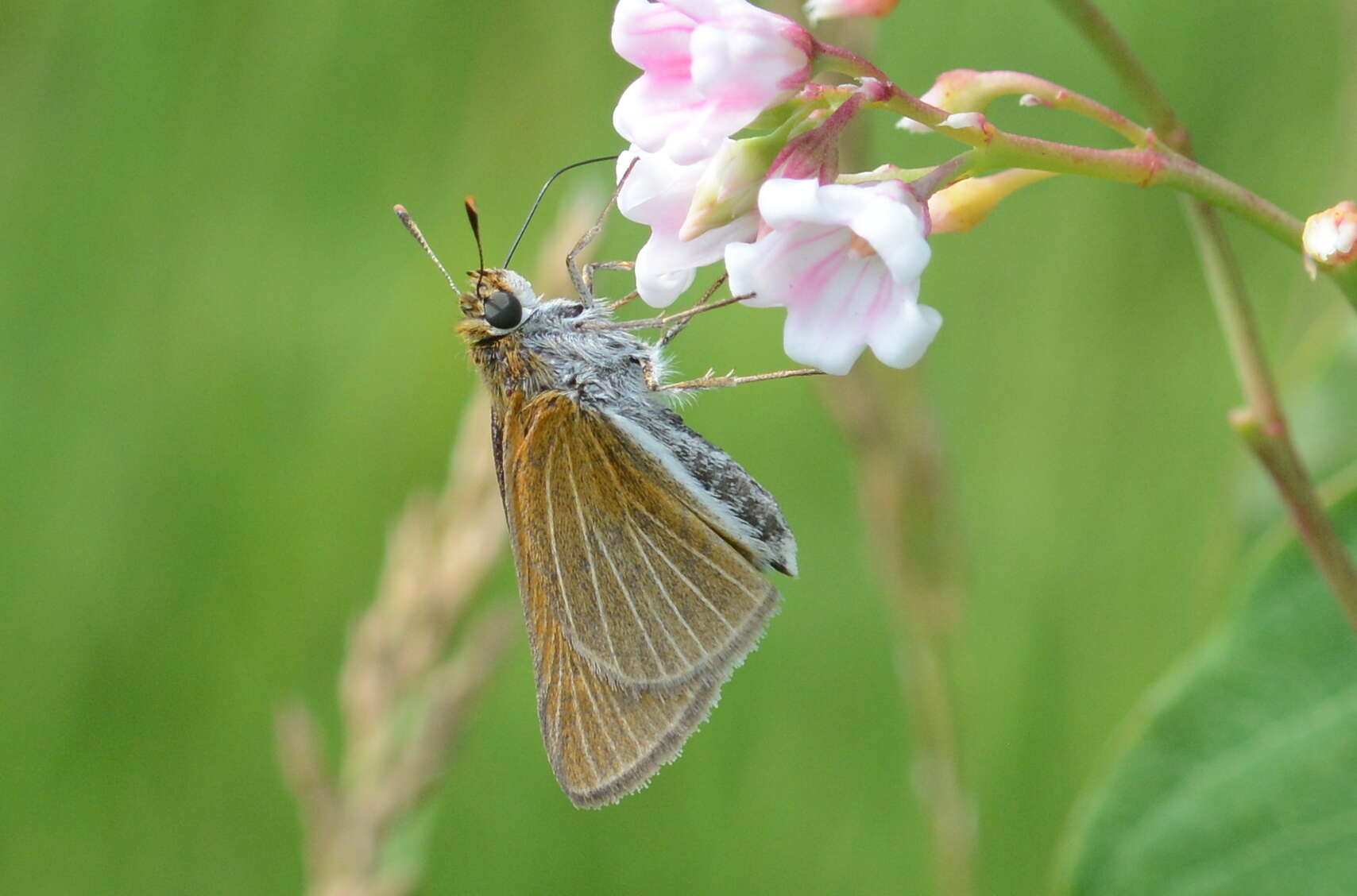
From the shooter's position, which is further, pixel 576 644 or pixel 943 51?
pixel 943 51

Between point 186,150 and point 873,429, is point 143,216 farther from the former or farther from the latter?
Result: point 873,429

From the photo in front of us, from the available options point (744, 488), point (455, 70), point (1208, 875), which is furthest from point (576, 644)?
point (455, 70)

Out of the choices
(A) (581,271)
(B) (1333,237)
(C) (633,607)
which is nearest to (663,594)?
(C) (633,607)

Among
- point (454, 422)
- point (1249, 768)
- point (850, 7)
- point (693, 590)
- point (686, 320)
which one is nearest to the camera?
point (850, 7)

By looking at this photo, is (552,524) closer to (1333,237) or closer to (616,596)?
(616,596)

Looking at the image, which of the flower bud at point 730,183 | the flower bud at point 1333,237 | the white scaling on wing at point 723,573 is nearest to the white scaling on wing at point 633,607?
the white scaling on wing at point 723,573

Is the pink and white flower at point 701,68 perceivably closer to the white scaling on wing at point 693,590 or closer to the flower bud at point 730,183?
the flower bud at point 730,183
